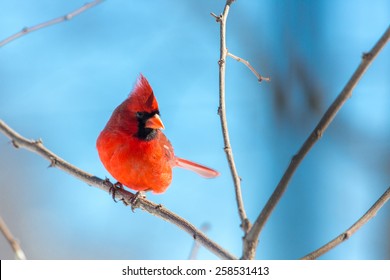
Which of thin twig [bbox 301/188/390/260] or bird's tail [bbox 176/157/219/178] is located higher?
bird's tail [bbox 176/157/219/178]

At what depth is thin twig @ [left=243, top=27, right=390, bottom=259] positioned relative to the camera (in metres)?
0.87

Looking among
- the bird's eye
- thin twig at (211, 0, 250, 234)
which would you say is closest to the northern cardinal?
the bird's eye

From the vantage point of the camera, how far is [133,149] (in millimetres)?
1696

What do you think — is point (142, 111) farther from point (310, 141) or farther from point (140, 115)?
point (310, 141)

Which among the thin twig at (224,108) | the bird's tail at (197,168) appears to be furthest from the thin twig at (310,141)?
the bird's tail at (197,168)

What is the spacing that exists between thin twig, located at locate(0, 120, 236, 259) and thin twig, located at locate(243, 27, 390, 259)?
15 centimetres

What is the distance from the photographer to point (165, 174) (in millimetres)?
1799

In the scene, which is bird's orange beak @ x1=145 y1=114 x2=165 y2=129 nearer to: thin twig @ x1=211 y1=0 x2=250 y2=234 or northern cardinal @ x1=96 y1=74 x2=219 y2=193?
northern cardinal @ x1=96 y1=74 x2=219 y2=193

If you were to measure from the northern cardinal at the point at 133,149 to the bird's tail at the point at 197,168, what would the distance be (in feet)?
0.48

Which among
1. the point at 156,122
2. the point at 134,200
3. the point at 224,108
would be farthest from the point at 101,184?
the point at 224,108

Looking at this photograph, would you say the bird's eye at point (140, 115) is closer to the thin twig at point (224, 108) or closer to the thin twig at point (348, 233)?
the thin twig at point (224, 108)

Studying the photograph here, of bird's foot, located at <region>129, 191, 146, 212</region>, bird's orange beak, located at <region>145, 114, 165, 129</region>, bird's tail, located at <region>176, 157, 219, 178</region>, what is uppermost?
bird's tail, located at <region>176, 157, 219, 178</region>

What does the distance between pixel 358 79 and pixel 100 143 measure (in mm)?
969
